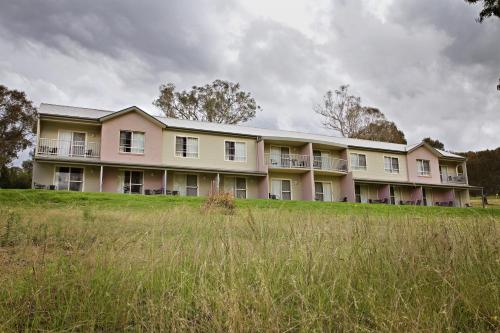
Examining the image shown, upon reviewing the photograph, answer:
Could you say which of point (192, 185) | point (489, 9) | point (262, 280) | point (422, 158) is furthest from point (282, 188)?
point (262, 280)

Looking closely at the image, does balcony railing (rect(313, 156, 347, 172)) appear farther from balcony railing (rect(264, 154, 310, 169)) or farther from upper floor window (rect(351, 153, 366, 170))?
upper floor window (rect(351, 153, 366, 170))

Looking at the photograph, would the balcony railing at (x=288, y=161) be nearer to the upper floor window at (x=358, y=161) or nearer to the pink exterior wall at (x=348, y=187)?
the pink exterior wall at (x=348, y=187)

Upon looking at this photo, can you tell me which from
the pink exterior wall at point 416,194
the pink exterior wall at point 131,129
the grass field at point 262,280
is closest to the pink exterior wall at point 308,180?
the pink exterior wall at point 131,129

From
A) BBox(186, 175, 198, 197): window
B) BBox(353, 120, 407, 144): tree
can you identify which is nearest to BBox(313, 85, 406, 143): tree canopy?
BBox(353, 120, 407, 144): tree

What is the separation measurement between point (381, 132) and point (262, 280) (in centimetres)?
4900

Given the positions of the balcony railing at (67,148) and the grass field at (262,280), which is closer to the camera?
the grass field at (262,280)

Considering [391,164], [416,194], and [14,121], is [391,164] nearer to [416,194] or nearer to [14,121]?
[416,194]

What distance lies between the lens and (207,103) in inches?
1693

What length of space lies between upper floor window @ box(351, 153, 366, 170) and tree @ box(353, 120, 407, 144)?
12.4 metres

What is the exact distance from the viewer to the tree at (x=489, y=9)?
1525 centimetres

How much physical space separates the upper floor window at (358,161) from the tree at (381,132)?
12.4 metres

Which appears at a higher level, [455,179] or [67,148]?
[67,148]

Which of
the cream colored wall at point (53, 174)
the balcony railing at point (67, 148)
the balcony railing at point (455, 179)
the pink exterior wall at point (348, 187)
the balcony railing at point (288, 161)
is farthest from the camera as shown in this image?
the balcony railing at point (455, 179)

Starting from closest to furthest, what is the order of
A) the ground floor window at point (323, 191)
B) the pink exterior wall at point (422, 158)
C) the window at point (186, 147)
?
1. the window at point (186, 147)
2. the ground floor window at point (323, 191)
3. the pink exterior wall at point (422, 158)
